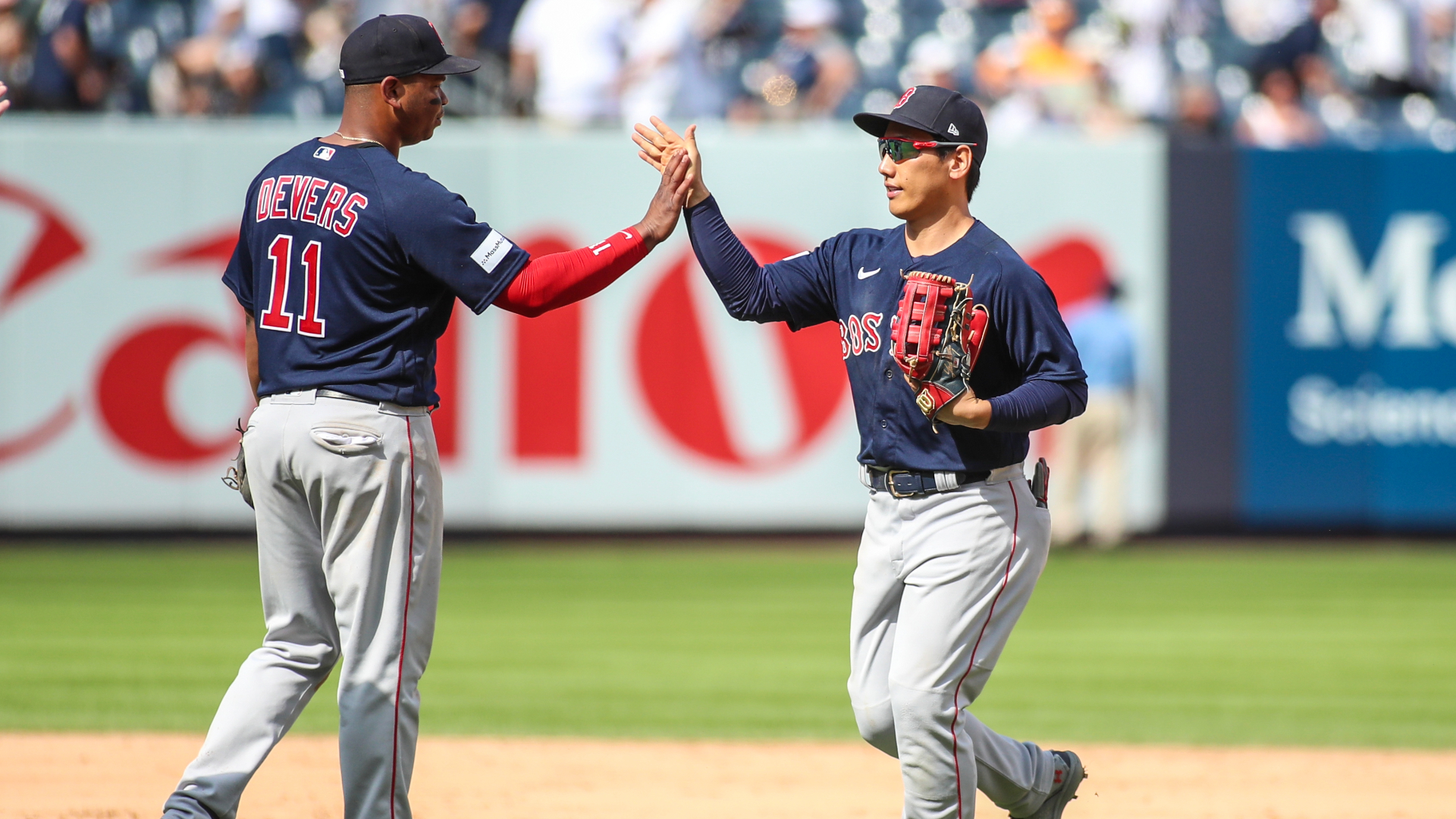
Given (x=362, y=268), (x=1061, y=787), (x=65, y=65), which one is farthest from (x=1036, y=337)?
(x=65, y=65)

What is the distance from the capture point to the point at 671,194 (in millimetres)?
4387

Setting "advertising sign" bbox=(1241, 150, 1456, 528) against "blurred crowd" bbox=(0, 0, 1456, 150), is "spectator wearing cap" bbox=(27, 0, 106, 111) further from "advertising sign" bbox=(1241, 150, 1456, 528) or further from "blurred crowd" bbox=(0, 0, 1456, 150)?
"advertising sign" bbox=(1241, 150, 1456, 528)

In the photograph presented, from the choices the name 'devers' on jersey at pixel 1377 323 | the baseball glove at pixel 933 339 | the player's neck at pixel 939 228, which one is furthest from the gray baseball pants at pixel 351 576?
the name 'devers' on jersey at pixel 1377 323

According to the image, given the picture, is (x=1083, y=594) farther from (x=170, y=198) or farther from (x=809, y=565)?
(x=170, y=198)

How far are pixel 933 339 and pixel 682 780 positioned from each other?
7.82 feet

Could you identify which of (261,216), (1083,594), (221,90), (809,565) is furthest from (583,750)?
(221,90)

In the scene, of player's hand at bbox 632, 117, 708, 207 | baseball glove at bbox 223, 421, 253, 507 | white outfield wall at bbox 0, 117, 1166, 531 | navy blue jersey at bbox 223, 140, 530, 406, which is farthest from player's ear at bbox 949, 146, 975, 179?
A: white outfield wall at bbox 0, 117, 1166, 531

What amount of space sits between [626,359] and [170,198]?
3530mm

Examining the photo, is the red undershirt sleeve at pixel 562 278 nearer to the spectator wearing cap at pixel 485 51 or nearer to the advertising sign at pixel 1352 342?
the spectator wearing cap at pixel 485 51

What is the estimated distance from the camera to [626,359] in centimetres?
Result: 1265

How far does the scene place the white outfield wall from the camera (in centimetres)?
1227

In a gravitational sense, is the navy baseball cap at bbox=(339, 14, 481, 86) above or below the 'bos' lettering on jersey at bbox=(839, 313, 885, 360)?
above

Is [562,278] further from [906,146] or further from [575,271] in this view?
[906,146]

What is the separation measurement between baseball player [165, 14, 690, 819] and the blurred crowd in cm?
909
